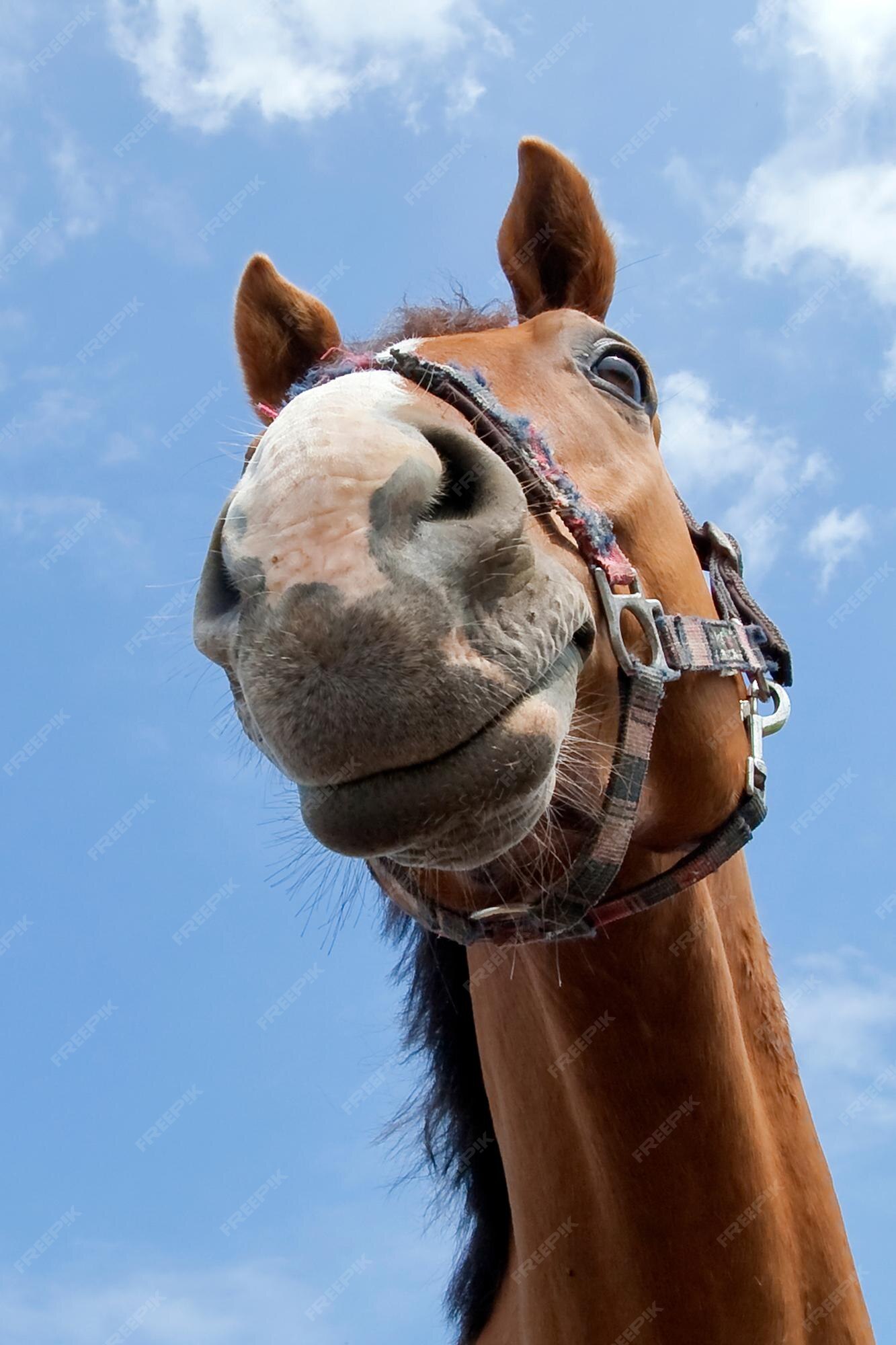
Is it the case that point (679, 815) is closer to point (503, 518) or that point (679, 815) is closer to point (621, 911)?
point (621, 911)

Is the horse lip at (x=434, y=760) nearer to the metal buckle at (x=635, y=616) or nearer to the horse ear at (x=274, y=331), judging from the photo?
the metal buckle at (x=635, y=616)

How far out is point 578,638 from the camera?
218 cm

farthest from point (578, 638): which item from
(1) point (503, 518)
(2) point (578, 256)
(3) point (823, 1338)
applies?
(3) point (823, 1338)

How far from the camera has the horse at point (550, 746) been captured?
176 cm

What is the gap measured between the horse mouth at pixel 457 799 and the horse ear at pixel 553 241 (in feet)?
6.03

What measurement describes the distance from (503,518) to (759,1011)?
1912mm

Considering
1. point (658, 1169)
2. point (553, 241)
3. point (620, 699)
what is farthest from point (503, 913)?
point (553, 241)

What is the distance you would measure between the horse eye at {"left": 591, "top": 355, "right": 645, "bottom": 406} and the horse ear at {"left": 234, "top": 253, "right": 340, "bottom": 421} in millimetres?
843

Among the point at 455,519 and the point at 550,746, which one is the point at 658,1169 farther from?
the point at 455,519

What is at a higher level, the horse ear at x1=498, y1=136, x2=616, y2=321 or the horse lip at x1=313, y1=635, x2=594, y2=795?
the horse ear at x1=498, y1=136, x2=616, y2=321

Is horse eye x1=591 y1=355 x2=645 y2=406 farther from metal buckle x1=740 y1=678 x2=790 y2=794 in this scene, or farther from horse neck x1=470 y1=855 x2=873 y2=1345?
horse neck x1=470 y1=855 x2=873 y2=1345

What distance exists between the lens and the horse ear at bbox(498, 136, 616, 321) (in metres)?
3.25

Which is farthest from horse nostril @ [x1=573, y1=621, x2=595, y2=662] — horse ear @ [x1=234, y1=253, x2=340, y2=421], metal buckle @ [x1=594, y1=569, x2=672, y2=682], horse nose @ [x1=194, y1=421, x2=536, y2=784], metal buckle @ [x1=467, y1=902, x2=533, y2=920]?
horse ear @ [x1=234, y1=253, x2=340, y2=421]

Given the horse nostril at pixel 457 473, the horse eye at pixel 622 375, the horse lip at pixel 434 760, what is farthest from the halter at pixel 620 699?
the horse eye at pixel 622 375
